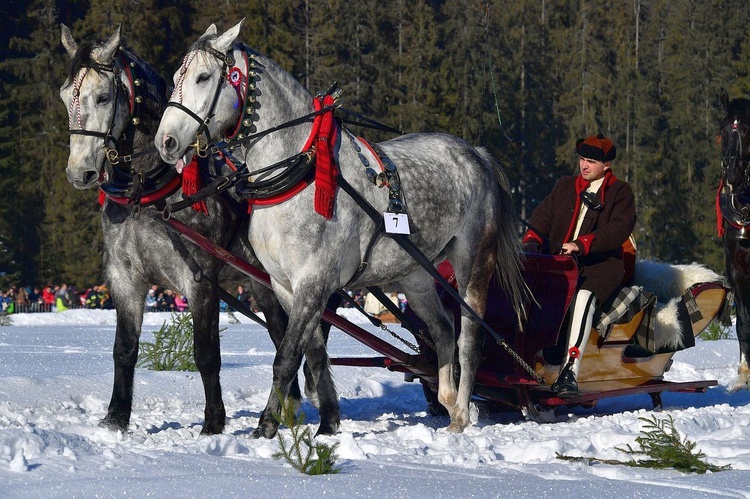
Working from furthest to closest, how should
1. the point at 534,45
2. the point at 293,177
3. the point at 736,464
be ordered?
the point at 534,45 < the point at 293,177 < the point at 736,464

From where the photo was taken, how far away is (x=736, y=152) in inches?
380

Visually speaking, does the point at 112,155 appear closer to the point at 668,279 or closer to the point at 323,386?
the point at 323,386

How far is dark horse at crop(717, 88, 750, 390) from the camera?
9672mm

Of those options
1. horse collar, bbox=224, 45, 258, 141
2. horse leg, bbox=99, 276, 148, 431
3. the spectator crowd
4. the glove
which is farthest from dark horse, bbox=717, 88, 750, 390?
the spectator crowd

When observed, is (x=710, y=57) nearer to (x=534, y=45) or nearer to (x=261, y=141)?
(x=534, y=45)

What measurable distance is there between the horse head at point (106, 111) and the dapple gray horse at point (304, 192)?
Result: 437 millimetres

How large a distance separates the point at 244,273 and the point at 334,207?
2.95 feet

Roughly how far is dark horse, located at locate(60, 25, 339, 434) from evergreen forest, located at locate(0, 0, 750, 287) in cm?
3306

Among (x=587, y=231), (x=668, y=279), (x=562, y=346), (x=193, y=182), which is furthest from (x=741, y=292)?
(x=193, y=182)

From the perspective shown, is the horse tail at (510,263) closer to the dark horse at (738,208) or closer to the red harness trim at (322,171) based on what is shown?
the red harness trim at (322,171)

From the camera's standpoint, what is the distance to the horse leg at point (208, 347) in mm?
7410

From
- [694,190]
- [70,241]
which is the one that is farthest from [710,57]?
[70,241]

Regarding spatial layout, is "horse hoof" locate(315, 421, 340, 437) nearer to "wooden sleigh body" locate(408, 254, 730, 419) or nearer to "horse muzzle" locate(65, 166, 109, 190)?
"wooden sleigh body" locate(408, 254, 730, 419)

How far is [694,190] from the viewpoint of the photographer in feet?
169
